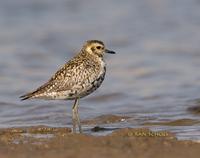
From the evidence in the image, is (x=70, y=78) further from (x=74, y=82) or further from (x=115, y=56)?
(x=115, y=56)

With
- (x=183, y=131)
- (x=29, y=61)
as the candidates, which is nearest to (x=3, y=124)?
(x=183, y=131)

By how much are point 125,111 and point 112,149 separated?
227 inches

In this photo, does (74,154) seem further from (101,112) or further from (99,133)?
(101,112)

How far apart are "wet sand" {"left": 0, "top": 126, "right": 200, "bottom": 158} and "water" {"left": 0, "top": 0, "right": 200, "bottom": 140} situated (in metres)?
1.29

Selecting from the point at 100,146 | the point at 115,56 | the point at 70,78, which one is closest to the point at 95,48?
the point at 70,78

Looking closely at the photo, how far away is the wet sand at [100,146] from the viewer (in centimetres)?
956

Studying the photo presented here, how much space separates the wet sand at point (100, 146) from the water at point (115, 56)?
1.29m

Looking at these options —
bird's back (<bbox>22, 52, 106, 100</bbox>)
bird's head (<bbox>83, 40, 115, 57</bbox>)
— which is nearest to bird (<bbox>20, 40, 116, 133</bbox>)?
bird's back (<bbox>22, 52, 106, 100</bbox>)

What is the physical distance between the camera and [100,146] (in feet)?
32.8

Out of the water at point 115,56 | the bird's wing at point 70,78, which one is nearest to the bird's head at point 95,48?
the bird's wing at point 70,78

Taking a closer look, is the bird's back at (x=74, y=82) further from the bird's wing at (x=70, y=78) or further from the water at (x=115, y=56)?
the water at (x=115, y=56)

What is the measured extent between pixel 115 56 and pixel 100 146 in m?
12.0

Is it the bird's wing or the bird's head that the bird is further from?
the bird's head

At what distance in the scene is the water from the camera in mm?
15367
